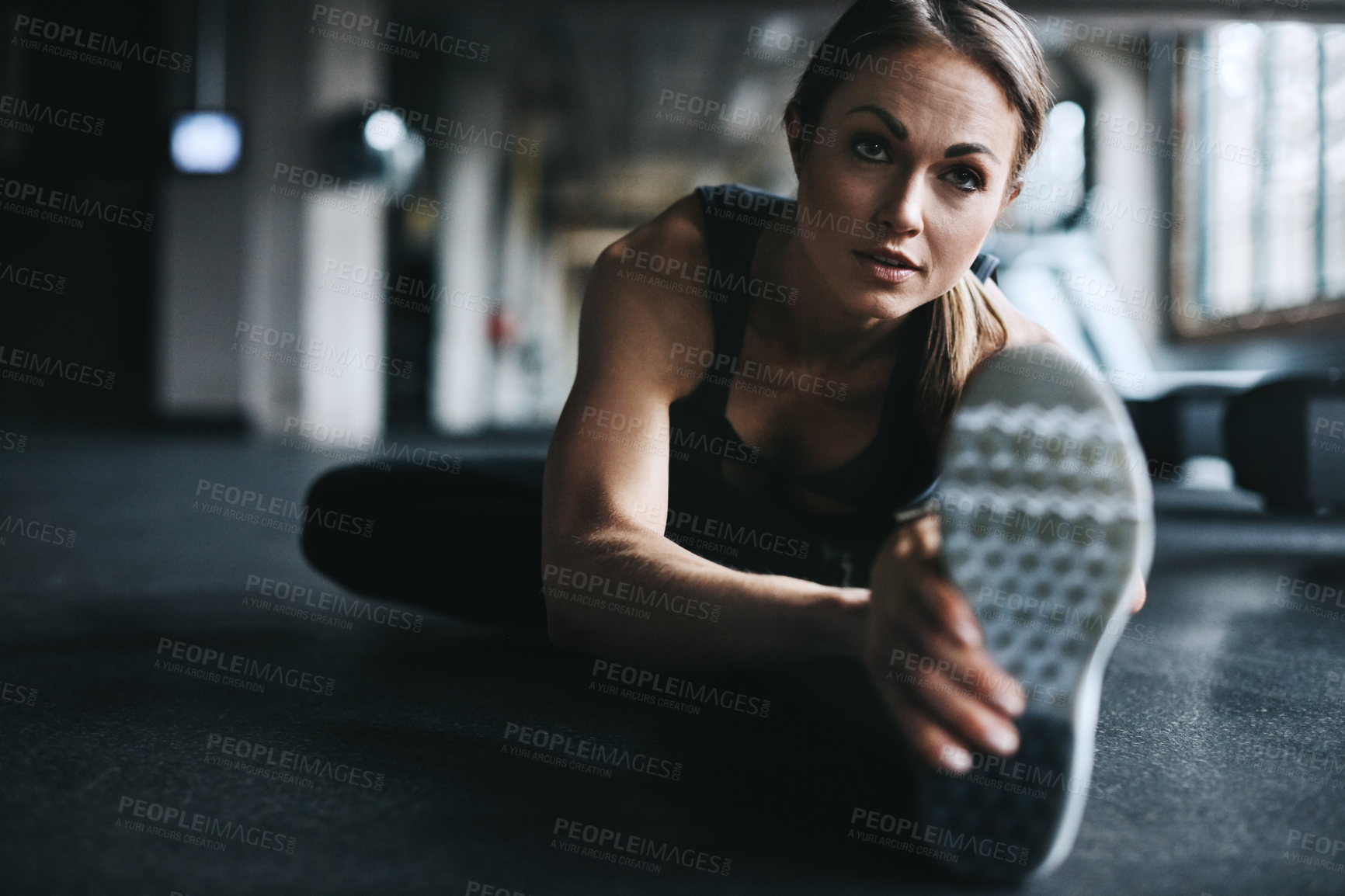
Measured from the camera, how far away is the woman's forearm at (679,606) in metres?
0.67

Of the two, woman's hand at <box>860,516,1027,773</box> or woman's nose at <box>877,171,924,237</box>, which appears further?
woman's nose at <box>877,171,924,237</box>

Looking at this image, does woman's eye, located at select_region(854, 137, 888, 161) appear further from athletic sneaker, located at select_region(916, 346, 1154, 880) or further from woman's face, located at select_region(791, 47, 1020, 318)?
athletic sneaker, located at select_region(916, 346, 1154, 880)

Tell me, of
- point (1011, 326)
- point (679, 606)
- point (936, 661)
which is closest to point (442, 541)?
point (679, 606)

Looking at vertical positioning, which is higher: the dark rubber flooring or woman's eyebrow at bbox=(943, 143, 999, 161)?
woman's eyebrow at bbox=(943, 143, 999, 161)

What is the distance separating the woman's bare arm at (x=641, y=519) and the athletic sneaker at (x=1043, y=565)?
0.10 meters

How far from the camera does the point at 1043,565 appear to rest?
569 mm

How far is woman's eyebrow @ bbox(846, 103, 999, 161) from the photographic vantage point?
2.57 ft

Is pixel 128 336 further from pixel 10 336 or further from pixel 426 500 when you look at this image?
pixel 426 500

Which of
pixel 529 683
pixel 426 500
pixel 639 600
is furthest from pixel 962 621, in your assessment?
pixel 426 500

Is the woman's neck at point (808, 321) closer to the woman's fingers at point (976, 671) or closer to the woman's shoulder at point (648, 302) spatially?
the woman's shoulder at point (648, 302)

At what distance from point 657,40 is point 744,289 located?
23.0ft

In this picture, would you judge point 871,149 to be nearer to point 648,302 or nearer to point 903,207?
point 903,207

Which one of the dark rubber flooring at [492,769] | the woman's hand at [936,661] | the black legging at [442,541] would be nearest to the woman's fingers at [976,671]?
the woman's hand at [936,661]

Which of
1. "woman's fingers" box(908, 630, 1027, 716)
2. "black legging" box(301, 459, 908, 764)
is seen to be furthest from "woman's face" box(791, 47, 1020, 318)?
"black legging" box(301, 459, 908, 764)
